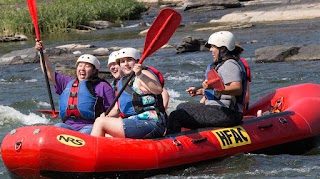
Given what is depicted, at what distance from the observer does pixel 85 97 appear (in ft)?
21.8

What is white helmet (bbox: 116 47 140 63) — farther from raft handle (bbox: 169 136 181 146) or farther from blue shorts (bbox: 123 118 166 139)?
raft handle (bbox: 169 136 181 146)

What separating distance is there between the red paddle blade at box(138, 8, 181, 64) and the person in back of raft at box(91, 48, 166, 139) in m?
0.29

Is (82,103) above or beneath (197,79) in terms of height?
above

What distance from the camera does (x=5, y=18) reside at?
23750 mm

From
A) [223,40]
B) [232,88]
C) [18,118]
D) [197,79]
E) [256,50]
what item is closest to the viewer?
[232,88]

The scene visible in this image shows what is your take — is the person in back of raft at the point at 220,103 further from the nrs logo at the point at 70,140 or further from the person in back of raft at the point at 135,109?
the nrs logo at the point at 70,140

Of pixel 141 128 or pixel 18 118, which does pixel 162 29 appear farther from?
pixel 18 118

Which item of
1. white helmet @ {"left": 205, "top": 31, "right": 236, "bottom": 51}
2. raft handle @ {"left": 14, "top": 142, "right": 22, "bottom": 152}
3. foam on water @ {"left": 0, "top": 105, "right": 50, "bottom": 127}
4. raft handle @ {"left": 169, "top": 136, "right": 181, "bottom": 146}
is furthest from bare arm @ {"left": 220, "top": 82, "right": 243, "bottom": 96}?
foam on water @ {"left": 0, "top": 105, "right": 50, "bottom": 127}

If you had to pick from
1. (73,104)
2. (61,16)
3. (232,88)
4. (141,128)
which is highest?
(232,88)

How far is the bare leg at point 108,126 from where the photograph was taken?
619 centimetres

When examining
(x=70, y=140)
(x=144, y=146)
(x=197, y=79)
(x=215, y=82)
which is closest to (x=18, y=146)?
(x=70, y=140)

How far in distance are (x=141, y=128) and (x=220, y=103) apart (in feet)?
2.85

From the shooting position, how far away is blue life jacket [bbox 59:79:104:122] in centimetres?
665

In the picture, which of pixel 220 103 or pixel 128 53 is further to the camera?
pixel 220 103
